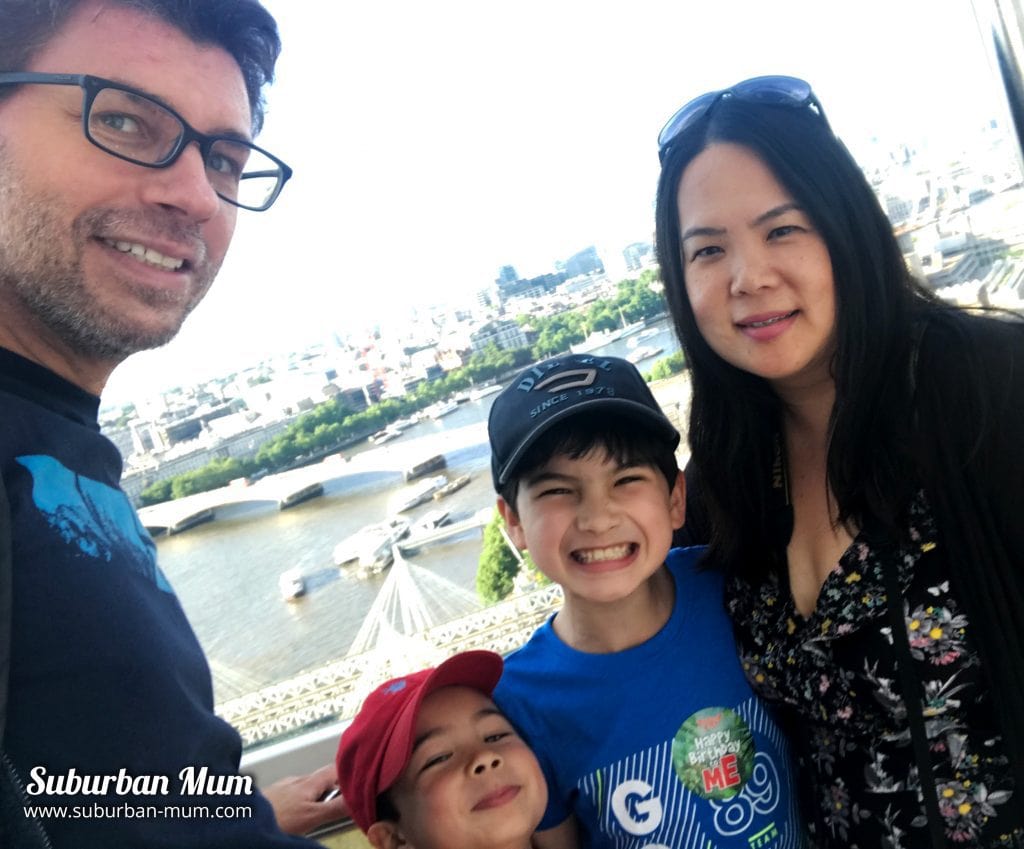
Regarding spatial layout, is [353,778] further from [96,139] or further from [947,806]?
[96,139]

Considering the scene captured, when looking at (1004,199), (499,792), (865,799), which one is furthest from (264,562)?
(1004,199)

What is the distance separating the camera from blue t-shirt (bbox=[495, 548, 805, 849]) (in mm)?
907

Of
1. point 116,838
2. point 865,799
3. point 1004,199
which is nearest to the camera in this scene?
point 116,838

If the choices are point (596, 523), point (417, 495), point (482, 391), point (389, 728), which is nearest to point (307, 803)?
point (389, 728)

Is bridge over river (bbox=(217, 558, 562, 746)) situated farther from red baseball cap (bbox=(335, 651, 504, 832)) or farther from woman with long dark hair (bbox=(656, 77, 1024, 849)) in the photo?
woman with long dark hair (bbox=(656, 77, 1024, 849))

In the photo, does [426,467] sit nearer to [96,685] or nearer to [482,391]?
[482,391]

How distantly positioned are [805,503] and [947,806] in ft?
1.24

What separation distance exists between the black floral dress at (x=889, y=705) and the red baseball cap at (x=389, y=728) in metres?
0.40

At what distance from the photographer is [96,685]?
23.9 inches

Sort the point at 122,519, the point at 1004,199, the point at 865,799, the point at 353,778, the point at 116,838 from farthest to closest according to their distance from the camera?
the point at 1004,199 < the point at 353,778 < the point at 865,799 < the point at 122,519 < the point at 116,838

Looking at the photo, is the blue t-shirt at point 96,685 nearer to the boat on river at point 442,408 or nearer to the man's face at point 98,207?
the man's face at point 98,207

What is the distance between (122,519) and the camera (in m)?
0.75

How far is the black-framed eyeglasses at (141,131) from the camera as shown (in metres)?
0.78

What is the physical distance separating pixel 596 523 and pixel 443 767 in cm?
37
